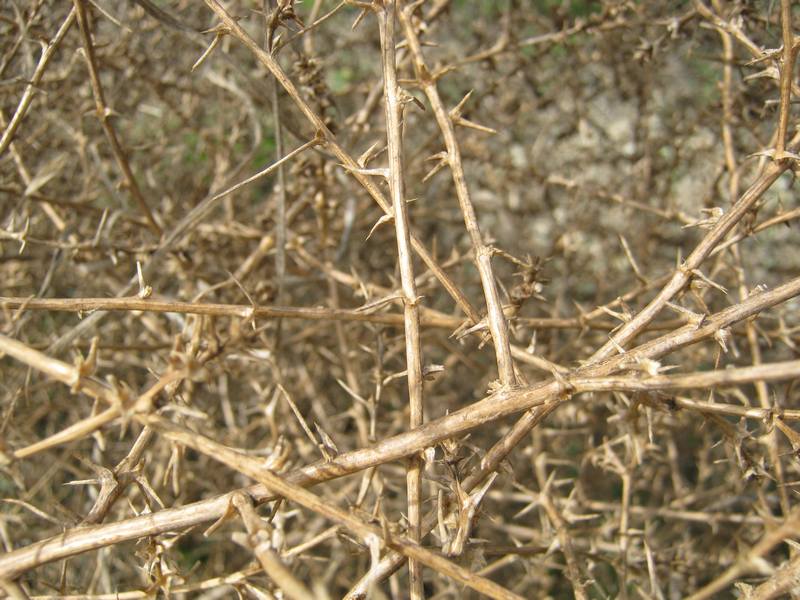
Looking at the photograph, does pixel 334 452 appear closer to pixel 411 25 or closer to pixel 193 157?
pixel 411 25

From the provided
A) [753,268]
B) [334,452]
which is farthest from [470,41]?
[334,452]

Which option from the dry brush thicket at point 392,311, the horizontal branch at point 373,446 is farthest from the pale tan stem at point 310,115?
the horizontal branch at point 373,446

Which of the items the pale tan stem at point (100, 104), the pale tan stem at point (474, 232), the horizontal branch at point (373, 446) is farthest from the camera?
the pale tan stem at point (100, 104)

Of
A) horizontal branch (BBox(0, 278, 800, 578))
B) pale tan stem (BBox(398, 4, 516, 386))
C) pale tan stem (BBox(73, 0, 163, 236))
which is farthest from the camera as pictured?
pale tan stem (BBox(73, 0, 163, 236))

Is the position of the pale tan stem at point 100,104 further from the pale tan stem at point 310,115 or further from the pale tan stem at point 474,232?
the pale tan stem at point 474,232

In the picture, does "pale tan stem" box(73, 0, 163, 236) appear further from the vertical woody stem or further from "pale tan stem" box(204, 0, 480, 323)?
the vertical woody stem

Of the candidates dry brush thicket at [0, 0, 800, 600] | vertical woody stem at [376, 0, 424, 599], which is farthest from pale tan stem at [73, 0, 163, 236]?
vertical woody stem at [376, 0, 424, 599]

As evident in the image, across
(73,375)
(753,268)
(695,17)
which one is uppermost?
(695,17)

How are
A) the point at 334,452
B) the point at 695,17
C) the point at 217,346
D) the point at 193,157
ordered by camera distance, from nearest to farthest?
the point at 334,452 → the point at 217,346 → the point at 695,17 → the point at 193,157

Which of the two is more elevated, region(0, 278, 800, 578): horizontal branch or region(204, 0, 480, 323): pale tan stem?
region(204, 0, 480, 323): pale tan stem
